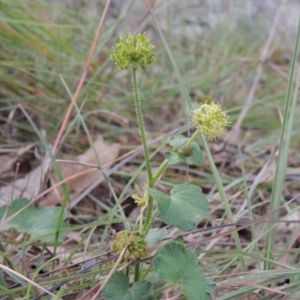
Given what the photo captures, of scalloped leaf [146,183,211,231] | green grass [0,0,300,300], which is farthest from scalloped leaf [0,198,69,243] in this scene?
scalloped leaf [146,183,211,231]

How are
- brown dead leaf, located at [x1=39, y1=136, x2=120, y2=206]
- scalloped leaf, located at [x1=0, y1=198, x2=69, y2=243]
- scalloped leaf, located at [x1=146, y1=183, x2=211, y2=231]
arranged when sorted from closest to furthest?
scalloped leaf, located at [x1=146, y1=183, x2=211, y2=231], scalloped leaf, located at [x1=0, y1=198, x2=69, y2=243], brown dead leaf, located at [x1=39, y1=136, x2=120, y2=206]

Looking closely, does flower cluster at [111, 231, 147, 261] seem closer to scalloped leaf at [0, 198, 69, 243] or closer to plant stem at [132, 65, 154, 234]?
plant stem at [132, 65, 154, 234]

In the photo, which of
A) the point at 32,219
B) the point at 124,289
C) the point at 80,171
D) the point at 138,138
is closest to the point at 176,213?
the point at 124,289

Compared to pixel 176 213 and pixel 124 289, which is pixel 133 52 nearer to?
pixel 176 213

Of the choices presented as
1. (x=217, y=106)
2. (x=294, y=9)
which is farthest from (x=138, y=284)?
(x=294, y=9)

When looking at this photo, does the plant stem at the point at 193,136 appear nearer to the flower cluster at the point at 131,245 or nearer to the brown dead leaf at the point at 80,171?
the flower cluster at the point at 131,245

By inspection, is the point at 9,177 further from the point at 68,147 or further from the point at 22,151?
the point at 68,147

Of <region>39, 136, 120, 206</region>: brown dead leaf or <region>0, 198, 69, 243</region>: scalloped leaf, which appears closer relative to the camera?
<region>0, 198, 69, 243</region>: scalloped leaf
